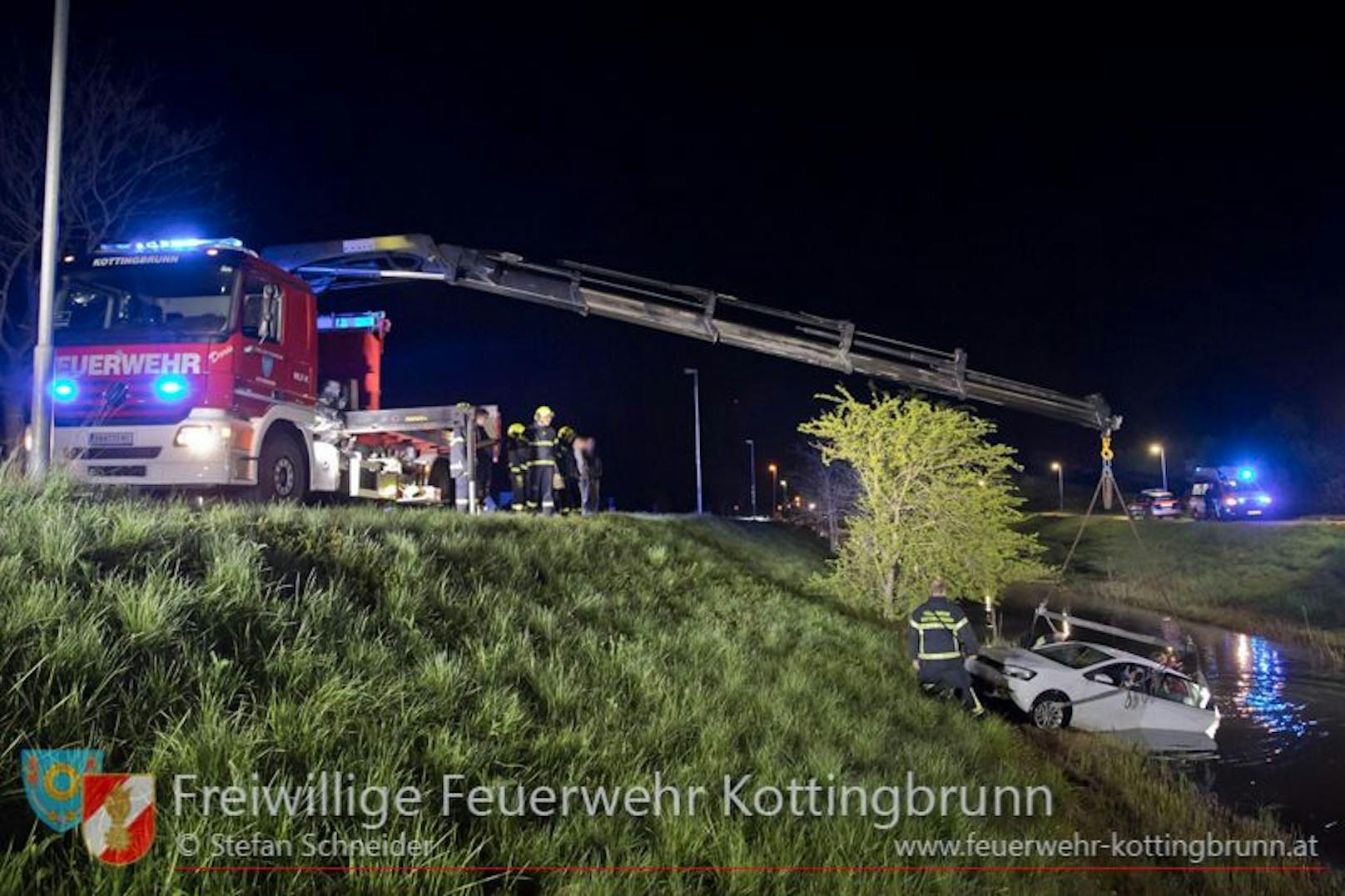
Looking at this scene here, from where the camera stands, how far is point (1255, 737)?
43.5 feet

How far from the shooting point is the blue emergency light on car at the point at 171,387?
995 centimetres

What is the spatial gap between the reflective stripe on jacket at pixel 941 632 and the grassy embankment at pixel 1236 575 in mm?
14341

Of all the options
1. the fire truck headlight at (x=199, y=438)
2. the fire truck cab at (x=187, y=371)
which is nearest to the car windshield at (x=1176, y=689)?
the fire truck cab at (x=187, y=371)

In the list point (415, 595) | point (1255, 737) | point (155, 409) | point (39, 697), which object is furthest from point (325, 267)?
point (1255, 737)

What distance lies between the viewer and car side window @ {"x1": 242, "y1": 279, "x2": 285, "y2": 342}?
34.4 ft

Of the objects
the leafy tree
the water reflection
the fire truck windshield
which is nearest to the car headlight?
the fire truck windshield

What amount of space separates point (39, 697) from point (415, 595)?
2.70 meters

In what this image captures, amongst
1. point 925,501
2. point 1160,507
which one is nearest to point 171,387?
point 925,501

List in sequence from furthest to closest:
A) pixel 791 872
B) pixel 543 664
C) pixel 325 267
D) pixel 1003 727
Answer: pixel 325 267, pixel 1003 727, pixel 543 664, pixel 791 872

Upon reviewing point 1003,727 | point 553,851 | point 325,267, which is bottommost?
point 1003,727

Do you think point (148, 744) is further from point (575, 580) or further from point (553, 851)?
point (575, 580)

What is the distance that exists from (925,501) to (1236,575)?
20344mm

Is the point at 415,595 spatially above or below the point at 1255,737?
above

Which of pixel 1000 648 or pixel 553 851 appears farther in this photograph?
pixel 1000 648
